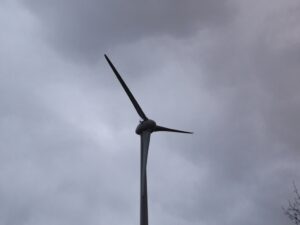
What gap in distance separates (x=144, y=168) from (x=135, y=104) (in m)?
11.6

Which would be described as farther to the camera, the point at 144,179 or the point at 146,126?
the point at 146,126

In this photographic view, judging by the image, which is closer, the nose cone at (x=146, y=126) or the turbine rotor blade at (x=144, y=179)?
the turbine rotor blade at (x=144, y=179)

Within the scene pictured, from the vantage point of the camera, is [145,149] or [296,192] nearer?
[296,192]

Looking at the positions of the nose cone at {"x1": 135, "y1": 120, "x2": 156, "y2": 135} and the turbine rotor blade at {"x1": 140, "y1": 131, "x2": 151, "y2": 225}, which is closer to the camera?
the turbine rotor blade at {"x1": 140, "y1": 131, "x2": 151, "y2": 225}

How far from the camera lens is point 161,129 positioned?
223 feet

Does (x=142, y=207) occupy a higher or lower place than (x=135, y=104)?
lower

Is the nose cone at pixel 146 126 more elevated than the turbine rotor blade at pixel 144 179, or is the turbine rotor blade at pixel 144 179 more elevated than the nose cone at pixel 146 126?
the nose cone at pixel 146 126

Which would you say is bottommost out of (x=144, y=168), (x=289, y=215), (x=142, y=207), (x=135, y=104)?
(x=289, y=215)

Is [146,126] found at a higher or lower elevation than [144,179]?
higher

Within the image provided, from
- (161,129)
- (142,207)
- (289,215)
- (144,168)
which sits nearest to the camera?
(289,215)

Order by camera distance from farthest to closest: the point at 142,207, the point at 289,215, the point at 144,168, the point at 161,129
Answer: the point at 161,129 < the point at 144,168 < the point at 142,207 < the point at 289,215

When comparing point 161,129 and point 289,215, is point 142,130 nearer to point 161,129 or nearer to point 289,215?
point 161,129

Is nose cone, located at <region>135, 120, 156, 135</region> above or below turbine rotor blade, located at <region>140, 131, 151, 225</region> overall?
above

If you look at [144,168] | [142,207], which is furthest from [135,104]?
[142,207]
